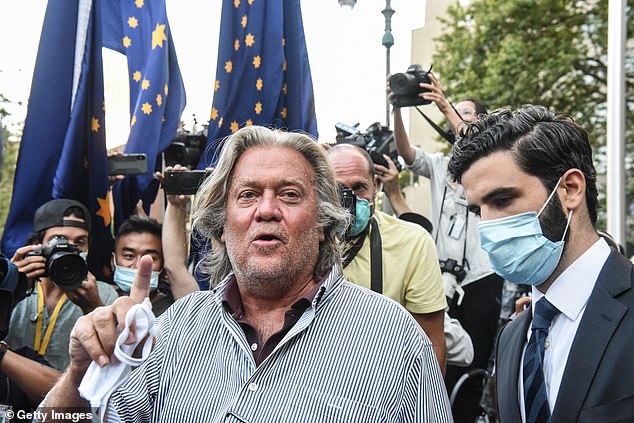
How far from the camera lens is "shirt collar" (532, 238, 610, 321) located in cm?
250

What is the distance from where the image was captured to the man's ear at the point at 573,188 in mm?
2609

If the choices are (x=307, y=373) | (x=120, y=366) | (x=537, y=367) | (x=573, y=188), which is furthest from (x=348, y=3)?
(x=120, y=366)

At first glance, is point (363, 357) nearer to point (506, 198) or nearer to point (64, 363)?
point (506, 198)

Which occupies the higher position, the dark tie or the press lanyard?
the dark tie

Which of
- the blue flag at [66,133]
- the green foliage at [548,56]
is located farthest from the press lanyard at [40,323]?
the green foliage at [548,56]

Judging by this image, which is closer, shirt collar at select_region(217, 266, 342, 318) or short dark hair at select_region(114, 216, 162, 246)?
shirt collar at select_region(217, 266, 342, 318)

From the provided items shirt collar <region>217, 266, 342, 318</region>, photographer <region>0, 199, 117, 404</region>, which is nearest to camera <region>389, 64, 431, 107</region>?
photographer <region>0, 199, 117, 404</region>

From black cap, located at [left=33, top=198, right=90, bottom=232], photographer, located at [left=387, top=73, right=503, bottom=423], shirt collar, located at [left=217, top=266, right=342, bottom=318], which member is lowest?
photographer, located at [left=387, top=73, right=503, bottom=423]

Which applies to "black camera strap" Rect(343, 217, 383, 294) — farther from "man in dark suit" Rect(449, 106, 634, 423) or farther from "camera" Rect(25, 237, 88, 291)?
"camera" Rect(25, 237, 88, 291)

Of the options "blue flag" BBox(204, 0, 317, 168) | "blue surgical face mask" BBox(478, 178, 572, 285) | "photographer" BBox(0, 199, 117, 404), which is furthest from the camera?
"blue flag" BBox(204, 0, 317, 168)

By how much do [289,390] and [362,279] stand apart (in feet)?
4.68

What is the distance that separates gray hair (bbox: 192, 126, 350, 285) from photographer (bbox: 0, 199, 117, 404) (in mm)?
1031

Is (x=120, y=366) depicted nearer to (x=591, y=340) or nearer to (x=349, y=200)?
(x=591, y=340)

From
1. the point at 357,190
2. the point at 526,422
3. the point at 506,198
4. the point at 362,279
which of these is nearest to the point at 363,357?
the point at 526,422
